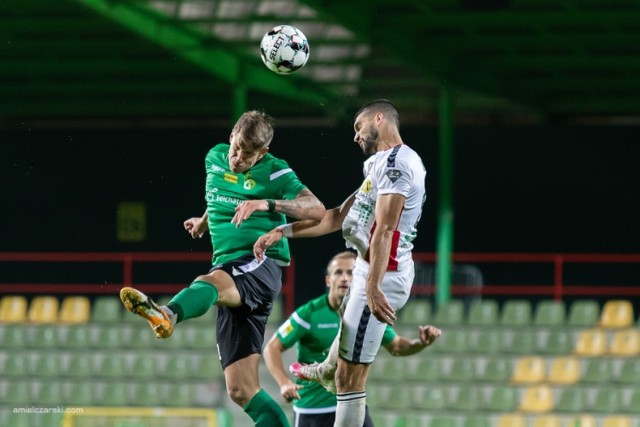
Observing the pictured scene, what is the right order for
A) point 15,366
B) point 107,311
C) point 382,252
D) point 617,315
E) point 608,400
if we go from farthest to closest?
point 107,311, point 617,315, point 15,366, point 608,400, point 382,252

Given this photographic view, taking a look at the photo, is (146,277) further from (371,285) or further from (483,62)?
(371,285)

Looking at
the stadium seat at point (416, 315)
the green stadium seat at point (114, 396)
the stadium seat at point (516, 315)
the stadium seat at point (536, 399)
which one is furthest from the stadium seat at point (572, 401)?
the green stadium seat at point (114, 396)

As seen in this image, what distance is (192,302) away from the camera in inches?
275

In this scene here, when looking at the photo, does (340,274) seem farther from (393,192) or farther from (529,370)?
(529,370)

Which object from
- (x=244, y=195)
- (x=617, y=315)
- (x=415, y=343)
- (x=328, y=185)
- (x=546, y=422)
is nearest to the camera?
(x=244, y=195)

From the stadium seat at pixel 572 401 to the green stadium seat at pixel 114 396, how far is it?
5.12 metres

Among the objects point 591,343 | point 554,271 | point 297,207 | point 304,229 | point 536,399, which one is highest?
point 554,271

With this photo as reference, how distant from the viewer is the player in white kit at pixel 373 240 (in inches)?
274

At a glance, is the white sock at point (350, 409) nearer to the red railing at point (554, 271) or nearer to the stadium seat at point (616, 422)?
the stadium seat at point (616, 422)

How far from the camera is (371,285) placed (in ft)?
22.7

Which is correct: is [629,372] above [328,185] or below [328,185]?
below

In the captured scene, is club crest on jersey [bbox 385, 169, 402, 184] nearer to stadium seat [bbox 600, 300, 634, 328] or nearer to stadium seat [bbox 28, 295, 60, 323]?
stadium seat [bbox 600, 300, 634, 328]

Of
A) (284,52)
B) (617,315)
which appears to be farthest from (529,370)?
(284,52)

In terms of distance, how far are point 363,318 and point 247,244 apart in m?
0.87
